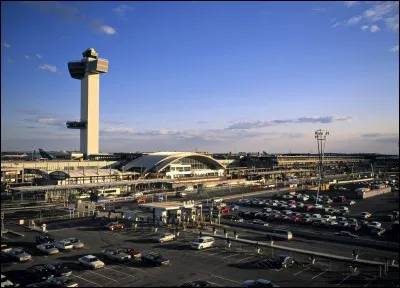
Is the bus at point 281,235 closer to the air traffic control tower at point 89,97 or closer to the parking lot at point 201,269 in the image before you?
the parking lot at point 201,269

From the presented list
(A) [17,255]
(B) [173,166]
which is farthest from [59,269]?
(B) [173,166]

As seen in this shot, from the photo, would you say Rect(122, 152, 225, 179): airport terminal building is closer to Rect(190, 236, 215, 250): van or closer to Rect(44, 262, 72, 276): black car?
Rect(190, 236, 215, 250): van

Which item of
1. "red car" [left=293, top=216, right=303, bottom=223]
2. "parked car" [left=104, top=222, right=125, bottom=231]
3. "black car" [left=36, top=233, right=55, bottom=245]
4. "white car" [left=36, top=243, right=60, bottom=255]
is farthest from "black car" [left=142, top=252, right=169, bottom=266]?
"red car" [left=293, top=216, right=303, bottom=223]

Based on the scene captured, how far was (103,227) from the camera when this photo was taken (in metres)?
27.2

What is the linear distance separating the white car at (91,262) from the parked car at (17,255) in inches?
120

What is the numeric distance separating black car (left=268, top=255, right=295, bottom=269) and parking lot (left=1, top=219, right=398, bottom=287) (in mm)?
270

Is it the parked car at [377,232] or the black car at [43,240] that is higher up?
the black car at [43,240]

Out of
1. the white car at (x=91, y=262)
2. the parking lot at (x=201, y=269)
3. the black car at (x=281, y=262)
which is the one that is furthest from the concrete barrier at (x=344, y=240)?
the white car at (x=91, y=262)

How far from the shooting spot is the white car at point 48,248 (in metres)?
19.7

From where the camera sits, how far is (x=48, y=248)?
2005 cm

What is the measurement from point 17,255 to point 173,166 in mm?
48766

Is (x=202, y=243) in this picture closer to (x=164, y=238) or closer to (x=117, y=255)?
(x=164, y=238)

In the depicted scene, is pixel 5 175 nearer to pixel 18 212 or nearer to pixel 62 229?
pixel 18 212

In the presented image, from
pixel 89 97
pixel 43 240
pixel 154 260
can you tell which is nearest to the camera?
pixel 154 260
